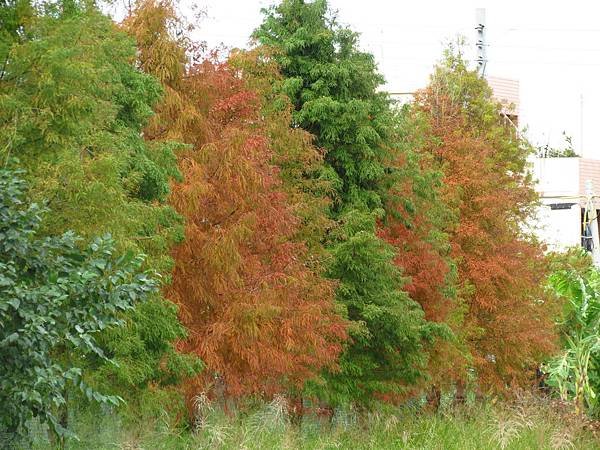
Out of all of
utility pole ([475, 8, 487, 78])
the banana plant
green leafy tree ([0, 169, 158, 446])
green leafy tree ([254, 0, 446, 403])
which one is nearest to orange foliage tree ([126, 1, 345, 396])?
green leafy tree ([254, 0, 446, 403])

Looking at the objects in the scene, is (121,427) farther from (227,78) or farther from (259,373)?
(227,78)

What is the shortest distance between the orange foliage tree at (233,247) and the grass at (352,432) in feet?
3.57

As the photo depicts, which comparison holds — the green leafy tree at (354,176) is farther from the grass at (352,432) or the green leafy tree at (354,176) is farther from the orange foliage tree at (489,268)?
the orange foliage tree at (489,268)

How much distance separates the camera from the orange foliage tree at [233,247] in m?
21.8

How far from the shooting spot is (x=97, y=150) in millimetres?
18156

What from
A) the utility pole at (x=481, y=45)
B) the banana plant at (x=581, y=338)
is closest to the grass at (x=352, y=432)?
the banana plant at (x=581, y=338)

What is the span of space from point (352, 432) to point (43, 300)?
40.4 ft

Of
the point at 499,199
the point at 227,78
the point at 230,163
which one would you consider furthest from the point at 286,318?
the point at 499,199

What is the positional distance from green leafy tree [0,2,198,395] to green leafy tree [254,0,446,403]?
7106 mm

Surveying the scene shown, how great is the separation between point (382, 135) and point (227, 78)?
6.34 meters

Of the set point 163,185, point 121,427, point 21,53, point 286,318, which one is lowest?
point 121,427

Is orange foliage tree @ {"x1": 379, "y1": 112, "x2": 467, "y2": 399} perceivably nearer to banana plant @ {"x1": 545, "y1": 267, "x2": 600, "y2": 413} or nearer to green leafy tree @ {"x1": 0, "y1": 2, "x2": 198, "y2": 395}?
banana plant @ {"x1": 545, "y1": 267, "x2": 600, "y2": 413}

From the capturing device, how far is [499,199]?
3512 cm

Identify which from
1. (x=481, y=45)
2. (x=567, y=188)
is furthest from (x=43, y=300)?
(x=567, y=188)
